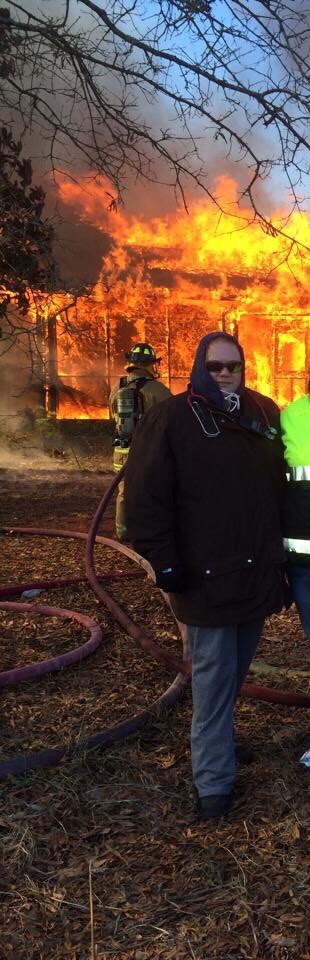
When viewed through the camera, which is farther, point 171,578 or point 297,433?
point 297,433

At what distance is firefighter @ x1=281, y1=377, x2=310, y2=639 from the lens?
2729 millimetres

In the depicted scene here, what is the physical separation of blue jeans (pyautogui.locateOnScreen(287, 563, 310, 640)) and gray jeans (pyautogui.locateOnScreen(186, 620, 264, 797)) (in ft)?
0.80

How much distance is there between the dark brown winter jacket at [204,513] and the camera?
2572mm

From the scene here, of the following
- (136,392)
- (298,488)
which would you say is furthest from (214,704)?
(136,392)

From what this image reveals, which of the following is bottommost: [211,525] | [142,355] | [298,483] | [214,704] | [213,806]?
[213,806]

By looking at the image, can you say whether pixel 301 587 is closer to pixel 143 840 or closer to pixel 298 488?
pixel 298 488

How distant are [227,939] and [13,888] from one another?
0.71 meters

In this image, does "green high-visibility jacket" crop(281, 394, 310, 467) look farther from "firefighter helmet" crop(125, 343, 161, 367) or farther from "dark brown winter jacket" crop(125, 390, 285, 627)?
"firefighter helmet" crop(125, 343, 161, 367)

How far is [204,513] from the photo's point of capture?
8.54ft

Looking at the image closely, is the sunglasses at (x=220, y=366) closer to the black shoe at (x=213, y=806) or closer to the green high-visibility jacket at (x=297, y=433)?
the green high-visibility jacket at (x=297, y=433)

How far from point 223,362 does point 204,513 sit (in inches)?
22.0

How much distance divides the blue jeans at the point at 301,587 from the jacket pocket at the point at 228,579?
290 mm

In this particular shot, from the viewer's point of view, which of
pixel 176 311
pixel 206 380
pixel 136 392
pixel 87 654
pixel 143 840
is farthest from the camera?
pixel 176 311

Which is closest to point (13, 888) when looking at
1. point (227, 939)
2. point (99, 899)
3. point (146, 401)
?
point (99, 899)
